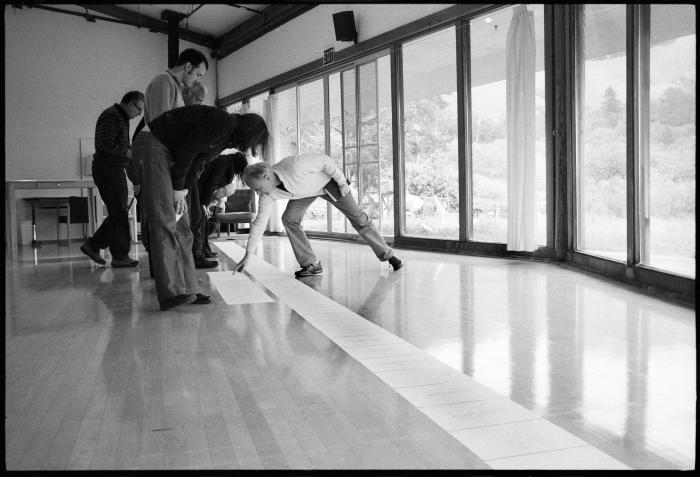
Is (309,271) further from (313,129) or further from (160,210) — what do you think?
(313,129)

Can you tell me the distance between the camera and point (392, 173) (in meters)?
7.73

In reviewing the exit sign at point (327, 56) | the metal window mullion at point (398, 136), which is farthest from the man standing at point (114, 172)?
the exit sign at point (327, 56)

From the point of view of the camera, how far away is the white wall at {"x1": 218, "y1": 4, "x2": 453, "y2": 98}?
7121mm

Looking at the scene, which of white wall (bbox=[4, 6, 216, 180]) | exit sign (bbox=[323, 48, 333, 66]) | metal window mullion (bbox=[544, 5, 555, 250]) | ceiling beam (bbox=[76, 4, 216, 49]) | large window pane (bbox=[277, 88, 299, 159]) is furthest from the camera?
ceiling beam (bbox=[76, 4, 216, 49])

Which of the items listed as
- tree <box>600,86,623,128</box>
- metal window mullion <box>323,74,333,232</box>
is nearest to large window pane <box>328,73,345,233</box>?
metal window mullion <box>323,74,333,232</box>

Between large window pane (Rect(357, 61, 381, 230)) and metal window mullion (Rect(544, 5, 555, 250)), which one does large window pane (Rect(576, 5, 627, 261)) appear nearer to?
metal window mullion (Rect(544, 5, 555, 250))

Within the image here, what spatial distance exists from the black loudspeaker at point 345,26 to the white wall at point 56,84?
4.89 metres

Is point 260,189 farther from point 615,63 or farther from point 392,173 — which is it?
point 392,173

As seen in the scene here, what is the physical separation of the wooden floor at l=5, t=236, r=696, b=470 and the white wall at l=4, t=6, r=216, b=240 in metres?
7.36

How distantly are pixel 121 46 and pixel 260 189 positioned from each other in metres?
8.11

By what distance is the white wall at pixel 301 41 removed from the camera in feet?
23.4

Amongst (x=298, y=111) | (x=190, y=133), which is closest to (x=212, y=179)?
(x=190, y=133)

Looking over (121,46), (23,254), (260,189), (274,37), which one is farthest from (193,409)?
(121,46)

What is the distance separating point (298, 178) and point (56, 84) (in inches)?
306
